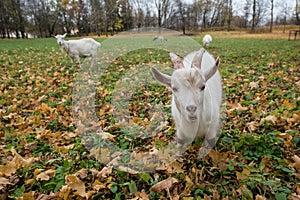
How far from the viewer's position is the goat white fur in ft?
6.82

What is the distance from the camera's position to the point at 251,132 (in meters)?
3.05

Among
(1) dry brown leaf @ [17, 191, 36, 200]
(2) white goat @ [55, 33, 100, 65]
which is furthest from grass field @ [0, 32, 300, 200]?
(2) white goat @ [55, 33, 100, 65]

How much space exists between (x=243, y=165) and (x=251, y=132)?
Result: 85cm

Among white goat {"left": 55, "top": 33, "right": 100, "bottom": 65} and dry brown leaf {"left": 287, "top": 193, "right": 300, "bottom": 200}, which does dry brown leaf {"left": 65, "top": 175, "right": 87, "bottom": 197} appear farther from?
Result: white goat {"left": 55, "top": 33, "right": 100, "bottom": 65}

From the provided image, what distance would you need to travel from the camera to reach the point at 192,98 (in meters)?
2.05

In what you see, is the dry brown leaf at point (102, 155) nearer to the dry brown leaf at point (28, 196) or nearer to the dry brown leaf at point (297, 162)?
the dry brown leaf at point (28, 196)

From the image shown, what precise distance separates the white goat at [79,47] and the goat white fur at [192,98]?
757cm

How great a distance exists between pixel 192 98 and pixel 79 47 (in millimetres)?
8496

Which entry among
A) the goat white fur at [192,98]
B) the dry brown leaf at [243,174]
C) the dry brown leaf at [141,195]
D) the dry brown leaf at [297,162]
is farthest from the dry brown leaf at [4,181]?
the dry brown leaf at [297,162]

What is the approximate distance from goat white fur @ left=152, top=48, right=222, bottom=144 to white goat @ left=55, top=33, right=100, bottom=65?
7566 mm

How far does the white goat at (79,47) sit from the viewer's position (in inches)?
369

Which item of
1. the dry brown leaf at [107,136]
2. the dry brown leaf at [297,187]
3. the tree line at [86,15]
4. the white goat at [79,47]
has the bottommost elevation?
the dry brown leaf at [297,187]

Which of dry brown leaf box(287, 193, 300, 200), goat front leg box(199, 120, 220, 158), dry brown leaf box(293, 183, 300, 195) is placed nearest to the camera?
dry brown leaf box(287, 193, 300, 200)

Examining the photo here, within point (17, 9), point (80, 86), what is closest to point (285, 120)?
point (80, 86)
